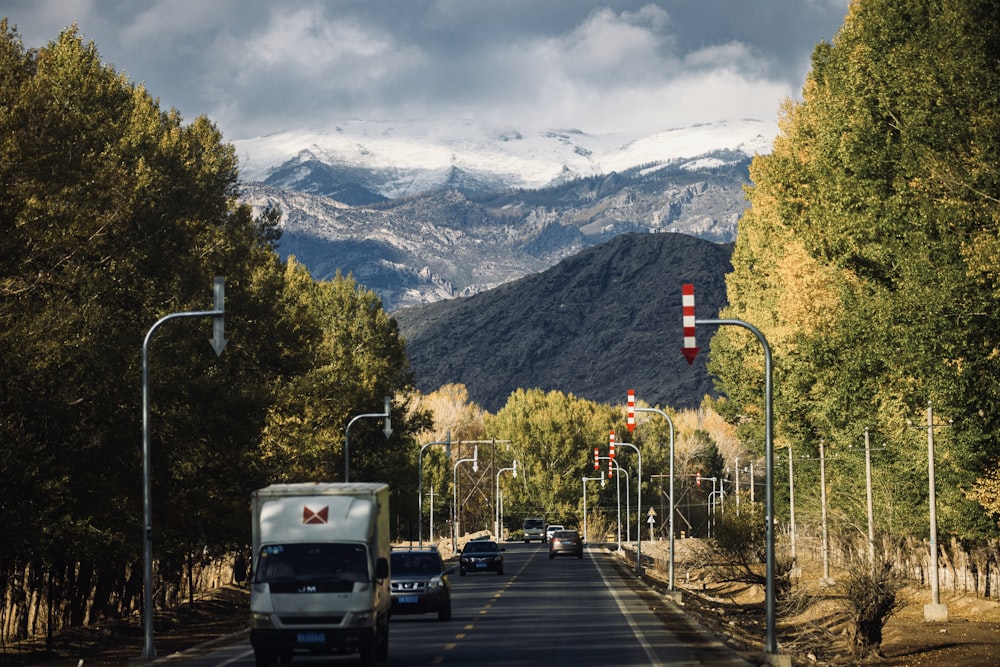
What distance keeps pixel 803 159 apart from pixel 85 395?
2735 cm

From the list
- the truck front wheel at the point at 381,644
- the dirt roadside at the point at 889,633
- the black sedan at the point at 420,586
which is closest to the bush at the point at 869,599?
the dirt roadside at the point at 889,633

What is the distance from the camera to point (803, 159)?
169ft

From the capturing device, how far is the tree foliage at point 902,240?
112 feet

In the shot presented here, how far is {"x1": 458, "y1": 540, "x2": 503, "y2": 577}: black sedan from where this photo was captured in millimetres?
69625

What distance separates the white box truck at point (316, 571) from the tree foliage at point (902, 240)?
49.3 feet

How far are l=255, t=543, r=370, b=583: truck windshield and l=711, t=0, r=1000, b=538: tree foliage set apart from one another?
1531 cm

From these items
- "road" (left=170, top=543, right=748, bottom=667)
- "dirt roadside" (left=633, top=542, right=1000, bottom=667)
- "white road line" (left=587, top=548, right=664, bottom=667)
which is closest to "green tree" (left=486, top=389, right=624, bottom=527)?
"dirt roadside" (left=633, top=542, right=1000, bottom=667)

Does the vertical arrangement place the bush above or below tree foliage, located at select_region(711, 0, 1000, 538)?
below

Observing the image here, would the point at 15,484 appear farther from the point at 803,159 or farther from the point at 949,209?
the point at 803,159

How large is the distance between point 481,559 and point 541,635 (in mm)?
37898

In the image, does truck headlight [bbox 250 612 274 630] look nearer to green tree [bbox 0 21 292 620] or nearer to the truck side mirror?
green tree [bbox 0 21 292 620]

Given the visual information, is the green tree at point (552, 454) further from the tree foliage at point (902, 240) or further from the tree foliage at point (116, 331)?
the tree foliage at point (902, 240)

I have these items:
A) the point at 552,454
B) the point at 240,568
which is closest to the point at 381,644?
the point at 240,568

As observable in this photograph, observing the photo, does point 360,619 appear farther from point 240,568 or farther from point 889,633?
point 240,568
